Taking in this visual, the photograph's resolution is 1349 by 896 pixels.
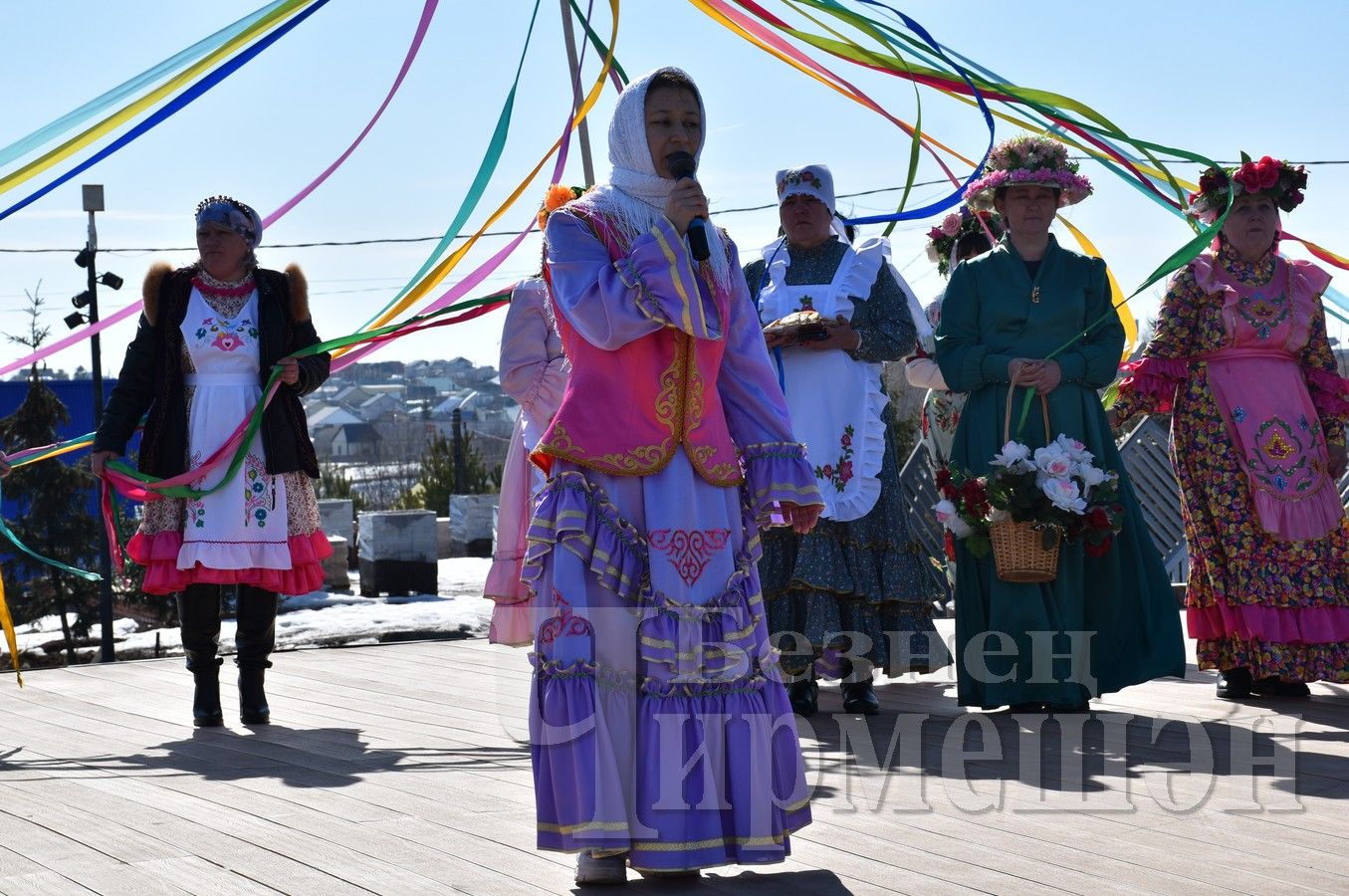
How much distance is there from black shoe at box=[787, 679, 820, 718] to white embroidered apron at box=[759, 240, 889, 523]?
59 centimetres

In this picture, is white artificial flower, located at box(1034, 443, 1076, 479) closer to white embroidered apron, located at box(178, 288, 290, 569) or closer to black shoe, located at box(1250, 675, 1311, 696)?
black shoe, located at box(1250, 675, 1311, 696)

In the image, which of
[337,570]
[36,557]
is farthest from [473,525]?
[36,557]

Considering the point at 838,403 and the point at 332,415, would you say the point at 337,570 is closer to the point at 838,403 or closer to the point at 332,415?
the point at 838,403

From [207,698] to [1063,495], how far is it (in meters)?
3.03

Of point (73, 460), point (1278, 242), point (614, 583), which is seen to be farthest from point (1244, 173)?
point (73, 460)

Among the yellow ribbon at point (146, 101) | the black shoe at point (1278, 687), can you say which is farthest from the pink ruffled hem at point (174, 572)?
the black shoe at point (1278, 687)

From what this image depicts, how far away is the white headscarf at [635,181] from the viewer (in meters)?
3.62

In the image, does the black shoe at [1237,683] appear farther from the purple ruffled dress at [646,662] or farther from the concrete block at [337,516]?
→ the concrete block at [337,516]

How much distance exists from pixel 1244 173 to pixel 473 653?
391 centimetres

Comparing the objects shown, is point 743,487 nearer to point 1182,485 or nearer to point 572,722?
point 572,722

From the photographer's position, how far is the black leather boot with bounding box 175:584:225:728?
19.5 feet

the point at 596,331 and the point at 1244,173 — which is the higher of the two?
the point at 1244,173

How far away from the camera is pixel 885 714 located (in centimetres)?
577

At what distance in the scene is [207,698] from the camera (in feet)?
19.5
